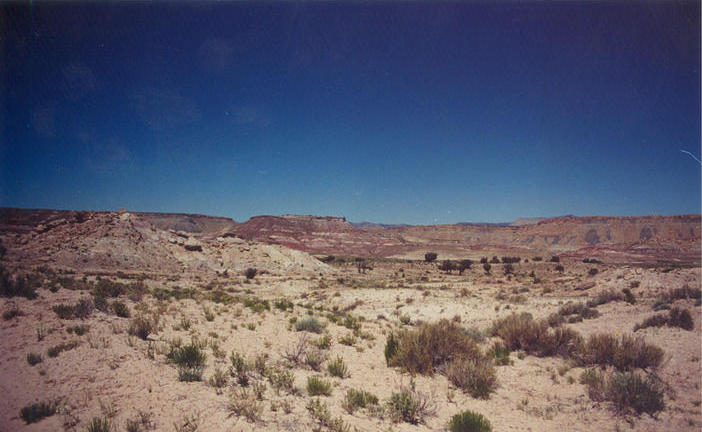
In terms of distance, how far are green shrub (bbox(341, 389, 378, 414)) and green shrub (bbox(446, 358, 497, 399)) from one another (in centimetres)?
196

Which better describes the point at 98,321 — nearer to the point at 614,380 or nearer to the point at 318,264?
the point at 614,380

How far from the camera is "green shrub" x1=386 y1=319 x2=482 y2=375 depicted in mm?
6566

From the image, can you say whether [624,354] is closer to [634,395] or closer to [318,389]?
[634,395]

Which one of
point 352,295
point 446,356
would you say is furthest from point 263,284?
point 446,356

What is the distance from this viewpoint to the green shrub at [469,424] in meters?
4.25

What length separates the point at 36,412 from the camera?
11.9ft

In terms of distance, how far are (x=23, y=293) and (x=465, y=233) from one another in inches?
5363

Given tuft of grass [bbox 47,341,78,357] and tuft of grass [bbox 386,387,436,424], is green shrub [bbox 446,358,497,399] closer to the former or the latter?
tuft of grass [bbox 386,387,436,424]

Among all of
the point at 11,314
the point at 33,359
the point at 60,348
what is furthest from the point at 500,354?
the point at 11,314

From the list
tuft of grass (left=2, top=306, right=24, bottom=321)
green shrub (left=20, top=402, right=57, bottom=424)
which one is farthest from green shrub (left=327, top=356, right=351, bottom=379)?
tuft of grass (left=2, top=306, right=24, bottom=321)

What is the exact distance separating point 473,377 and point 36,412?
661 centimetres

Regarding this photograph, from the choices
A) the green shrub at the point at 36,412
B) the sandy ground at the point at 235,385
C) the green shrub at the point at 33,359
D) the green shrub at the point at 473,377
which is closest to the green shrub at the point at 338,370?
the sandy ground at the point at 235,385

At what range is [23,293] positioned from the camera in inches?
352

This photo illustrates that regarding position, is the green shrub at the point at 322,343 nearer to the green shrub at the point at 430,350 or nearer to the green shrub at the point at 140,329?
the green shrub at the point at 430,350
